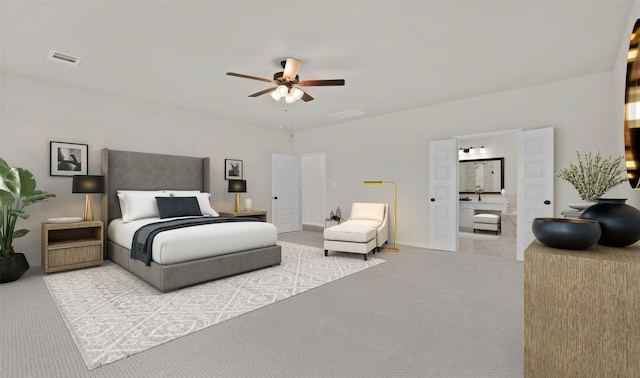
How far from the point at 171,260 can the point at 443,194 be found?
452 cm

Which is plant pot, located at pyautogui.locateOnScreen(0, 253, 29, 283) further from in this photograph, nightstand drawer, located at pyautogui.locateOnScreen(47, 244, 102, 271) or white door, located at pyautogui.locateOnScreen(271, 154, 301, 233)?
white door, located at pyautogui.locateOnScreen(271, 154, 301, 233)

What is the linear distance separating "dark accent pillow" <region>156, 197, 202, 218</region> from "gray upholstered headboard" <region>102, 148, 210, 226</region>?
77 centimetres

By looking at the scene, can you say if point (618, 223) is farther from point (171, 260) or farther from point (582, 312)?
point (171, 260)

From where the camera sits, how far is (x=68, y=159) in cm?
459

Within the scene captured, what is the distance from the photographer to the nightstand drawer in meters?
3.95

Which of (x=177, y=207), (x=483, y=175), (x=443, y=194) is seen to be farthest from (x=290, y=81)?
(x=483, y=175)

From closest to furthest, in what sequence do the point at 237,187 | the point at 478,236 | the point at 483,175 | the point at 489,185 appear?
the point at 237,187 → the point at 478,236 → the point at 489,185 → the point at 483,175

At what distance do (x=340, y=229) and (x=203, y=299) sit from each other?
8.09 ft

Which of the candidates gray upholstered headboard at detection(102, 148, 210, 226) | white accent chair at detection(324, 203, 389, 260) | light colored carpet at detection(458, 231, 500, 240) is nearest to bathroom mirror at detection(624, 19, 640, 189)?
white accent chair at detection(324, 203, 389, 260)

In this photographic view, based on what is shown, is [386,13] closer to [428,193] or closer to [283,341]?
[283,341]

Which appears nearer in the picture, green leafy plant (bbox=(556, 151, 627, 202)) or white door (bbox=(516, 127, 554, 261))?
green leafy plant (bbox=(556, 151, 627, 202))

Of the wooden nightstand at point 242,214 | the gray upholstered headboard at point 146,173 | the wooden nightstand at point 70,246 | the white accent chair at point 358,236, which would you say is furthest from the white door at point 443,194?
the wooden nightstand at point 70,246

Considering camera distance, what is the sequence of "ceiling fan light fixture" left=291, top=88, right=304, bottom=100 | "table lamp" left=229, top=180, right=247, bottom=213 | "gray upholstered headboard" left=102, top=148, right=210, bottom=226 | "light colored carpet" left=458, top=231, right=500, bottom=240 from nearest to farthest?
"ceiling fan light fixture" left=291, top=88, right=304, bottom=100
"gray upholstered headboard" left=102, top=148, right=210, bottom=226
"table lamp" left=229, top=180, right=247, bottom=213
"light colored carpet" left=458, top=231, right=500, bottom=240

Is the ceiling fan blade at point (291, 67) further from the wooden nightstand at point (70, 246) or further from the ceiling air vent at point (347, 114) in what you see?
the wooden nightstand at point (70, 246)
